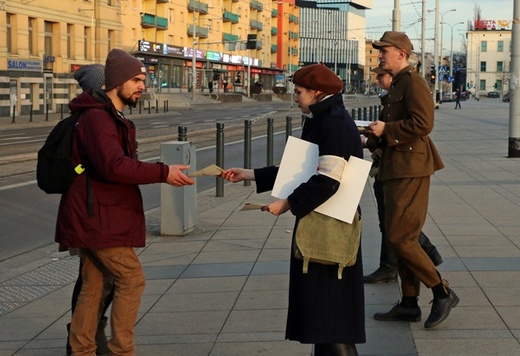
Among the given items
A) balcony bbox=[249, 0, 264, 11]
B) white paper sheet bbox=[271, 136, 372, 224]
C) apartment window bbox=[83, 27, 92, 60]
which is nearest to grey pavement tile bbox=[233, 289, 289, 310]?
white paper sheet bbox=[271, 136, 372, 224]

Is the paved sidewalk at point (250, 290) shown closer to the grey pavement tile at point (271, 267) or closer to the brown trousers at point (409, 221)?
the grey pavement tile at point (271, 267)

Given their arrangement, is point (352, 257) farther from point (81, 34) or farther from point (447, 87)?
point (447, 87)

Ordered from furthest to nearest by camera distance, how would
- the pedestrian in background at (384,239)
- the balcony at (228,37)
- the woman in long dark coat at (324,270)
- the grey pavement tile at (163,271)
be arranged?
the balcony at (228,37) < the grey pavement tile at (163,271) < the pedestrian in background at (384,239) < the woman in long dark coat at (324,270)

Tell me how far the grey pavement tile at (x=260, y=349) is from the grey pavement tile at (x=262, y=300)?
96cm

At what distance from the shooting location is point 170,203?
1045 cm

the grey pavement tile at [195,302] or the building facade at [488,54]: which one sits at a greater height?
the building facade at [488,54]

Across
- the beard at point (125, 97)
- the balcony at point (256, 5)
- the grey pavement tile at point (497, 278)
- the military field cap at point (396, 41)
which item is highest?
the balcony at point (256, 5)

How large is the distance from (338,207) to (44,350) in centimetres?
256

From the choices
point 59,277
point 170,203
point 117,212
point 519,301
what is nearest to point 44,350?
point 117,212

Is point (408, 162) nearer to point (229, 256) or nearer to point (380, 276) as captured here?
point (380, 276)

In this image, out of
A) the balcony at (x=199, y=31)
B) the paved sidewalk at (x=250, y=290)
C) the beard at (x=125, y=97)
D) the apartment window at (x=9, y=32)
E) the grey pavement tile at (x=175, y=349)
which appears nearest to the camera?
the beard at (x=125, y=97)

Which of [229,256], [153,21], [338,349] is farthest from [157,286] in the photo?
[153,21]

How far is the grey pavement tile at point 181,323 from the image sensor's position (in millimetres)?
6402

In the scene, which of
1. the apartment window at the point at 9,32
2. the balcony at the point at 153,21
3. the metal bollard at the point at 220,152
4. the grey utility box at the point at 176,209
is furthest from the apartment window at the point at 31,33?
the grey utility box at the point at 176,209
